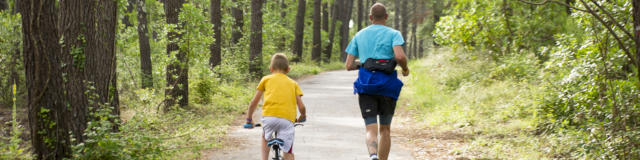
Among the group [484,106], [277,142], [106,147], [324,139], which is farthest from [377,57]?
[484,106]

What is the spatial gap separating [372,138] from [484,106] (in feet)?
17.0

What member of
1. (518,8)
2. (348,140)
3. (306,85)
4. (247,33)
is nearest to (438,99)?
(518,8)

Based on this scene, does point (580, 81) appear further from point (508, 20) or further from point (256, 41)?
point (256, 41)

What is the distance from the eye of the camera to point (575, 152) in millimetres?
5965

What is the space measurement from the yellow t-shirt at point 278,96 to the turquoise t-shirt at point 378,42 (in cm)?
80

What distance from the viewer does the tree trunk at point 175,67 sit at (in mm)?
10602

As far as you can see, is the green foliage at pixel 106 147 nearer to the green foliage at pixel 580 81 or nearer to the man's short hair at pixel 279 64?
the man's short hair at pixel 279 64

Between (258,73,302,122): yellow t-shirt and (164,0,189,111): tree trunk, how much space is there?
19.0 ft

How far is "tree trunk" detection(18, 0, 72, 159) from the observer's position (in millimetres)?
4504

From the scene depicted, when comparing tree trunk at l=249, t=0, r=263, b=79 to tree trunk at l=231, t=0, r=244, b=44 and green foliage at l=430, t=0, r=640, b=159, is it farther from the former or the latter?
green foliage at l=430, t=0, r=640, b=159

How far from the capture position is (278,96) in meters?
4.92

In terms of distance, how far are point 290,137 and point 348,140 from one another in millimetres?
3378

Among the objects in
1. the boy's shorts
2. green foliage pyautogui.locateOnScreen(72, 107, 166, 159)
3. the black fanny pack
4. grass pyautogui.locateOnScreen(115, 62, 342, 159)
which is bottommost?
grass pyautogui.locateOnScreen(115, 62, 342, 159)

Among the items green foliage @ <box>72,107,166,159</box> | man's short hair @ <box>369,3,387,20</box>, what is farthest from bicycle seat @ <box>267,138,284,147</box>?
man's short hair @ <box>369,3,387,20</box>
